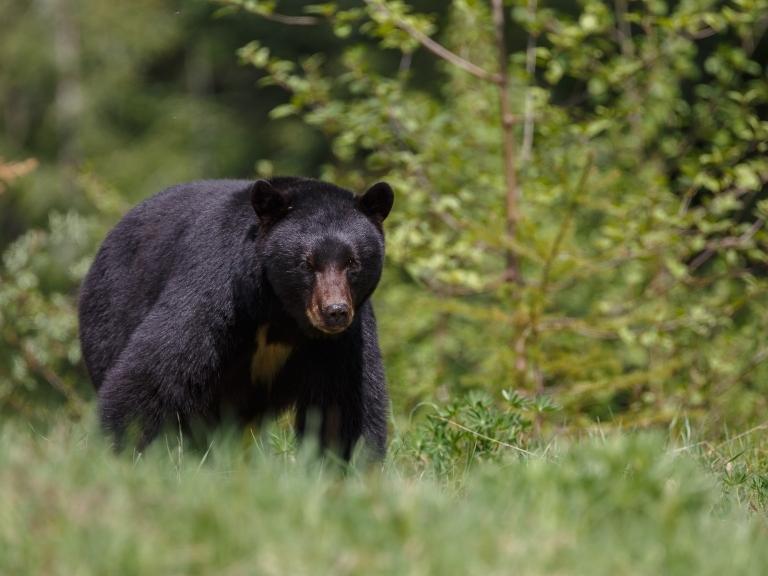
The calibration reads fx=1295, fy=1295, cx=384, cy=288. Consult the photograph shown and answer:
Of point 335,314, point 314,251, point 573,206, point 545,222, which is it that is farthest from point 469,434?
point 545,222

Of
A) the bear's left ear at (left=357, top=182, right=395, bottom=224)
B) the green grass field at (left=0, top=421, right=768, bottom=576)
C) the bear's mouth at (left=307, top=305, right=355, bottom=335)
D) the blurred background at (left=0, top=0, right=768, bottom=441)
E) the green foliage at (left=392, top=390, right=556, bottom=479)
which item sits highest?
the green grass field at (left=0, top=421, right=768, bottom=576)

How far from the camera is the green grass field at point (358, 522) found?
2666mm

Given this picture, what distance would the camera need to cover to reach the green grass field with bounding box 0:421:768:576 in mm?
2666

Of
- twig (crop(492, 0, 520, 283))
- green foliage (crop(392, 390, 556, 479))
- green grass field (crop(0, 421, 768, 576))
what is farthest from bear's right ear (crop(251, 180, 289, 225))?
twig (crop(492, 0, 520, 283))

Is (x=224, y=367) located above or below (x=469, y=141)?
above

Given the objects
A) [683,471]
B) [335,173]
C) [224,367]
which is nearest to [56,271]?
[335,173]

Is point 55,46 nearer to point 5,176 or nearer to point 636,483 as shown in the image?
point 5,176

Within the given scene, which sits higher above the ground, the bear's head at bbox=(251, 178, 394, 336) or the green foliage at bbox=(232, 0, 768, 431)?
the bear's head at bbox=(251, 178, 394, 336)

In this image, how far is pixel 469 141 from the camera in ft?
27.2

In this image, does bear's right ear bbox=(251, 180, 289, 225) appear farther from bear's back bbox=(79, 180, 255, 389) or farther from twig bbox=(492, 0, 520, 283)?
twig bbox=(492, 0, 520, 283)

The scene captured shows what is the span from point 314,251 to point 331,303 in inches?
11.5

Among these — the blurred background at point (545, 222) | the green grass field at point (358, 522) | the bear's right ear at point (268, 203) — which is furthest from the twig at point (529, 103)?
the green grass field at point (358, 522)

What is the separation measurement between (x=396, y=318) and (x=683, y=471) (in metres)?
5.62

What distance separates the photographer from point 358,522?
2.82 m
